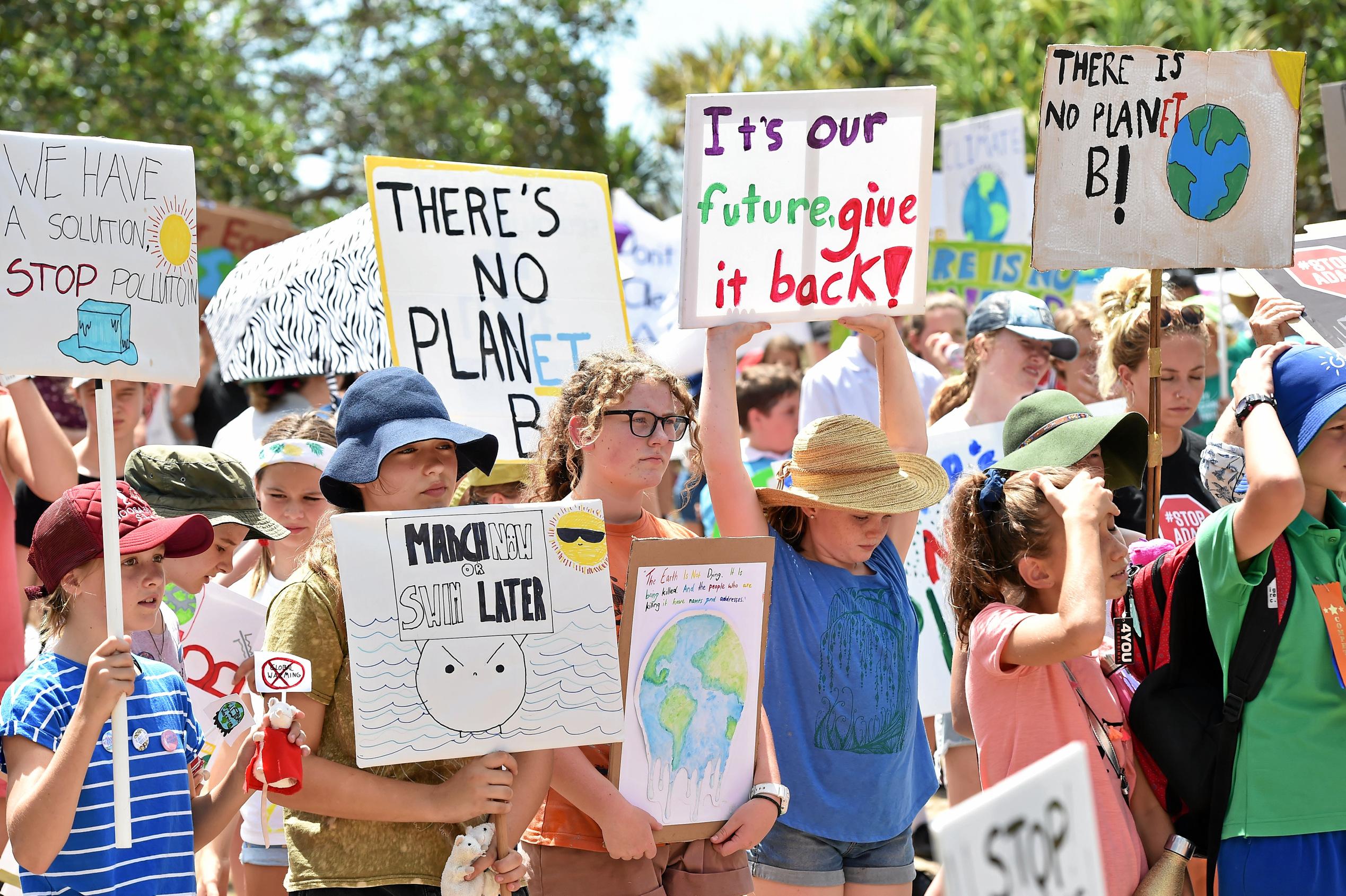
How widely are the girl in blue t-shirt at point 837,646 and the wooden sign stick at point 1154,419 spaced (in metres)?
0.57

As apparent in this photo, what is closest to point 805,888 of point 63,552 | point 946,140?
point 63,552

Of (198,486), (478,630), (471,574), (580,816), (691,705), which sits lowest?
(580,816)

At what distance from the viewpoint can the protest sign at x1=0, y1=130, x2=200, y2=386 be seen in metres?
3.00

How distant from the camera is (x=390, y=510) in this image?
298 cm

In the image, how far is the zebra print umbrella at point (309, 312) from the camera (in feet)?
16.7

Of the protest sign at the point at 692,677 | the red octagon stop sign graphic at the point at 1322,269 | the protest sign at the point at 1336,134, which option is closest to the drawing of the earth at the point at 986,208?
the protest sign at the point at 1336,134

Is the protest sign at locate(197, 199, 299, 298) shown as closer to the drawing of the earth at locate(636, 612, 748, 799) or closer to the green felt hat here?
the green felt hat

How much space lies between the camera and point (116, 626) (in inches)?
110

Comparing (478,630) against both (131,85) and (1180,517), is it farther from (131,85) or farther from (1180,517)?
(131,85)

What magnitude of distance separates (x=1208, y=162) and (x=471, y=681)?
252 centimetres

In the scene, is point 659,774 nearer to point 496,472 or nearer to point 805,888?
point 805,888

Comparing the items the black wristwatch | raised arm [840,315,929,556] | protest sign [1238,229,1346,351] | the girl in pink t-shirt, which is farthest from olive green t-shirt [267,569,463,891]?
protest sign [1238,229,1346,351]

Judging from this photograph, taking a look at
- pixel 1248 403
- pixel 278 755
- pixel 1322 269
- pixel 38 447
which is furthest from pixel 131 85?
pixel 1248 403

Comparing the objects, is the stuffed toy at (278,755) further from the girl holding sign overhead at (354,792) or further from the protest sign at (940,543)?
the protest sign at (940,543)
